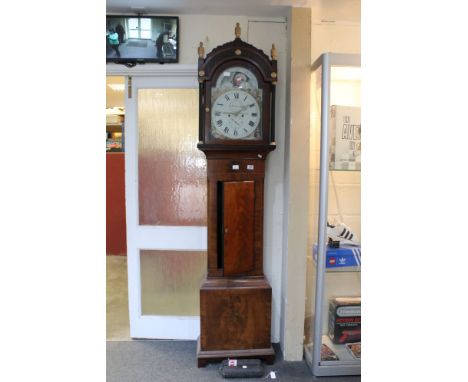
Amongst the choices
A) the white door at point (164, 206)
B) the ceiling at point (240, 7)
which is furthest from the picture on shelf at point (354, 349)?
the ceiling at point (240, 7)

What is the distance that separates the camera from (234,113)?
2006mm

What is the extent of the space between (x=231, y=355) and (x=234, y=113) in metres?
1.51

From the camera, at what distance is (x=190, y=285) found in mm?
2463

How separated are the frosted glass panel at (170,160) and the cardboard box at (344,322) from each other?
109 cm

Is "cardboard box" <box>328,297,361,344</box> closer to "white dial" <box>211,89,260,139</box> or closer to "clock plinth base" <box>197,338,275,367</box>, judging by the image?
"clock plinth base" <box>197,338,275,367</box>

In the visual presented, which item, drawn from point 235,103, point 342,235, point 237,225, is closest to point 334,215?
point 342,235

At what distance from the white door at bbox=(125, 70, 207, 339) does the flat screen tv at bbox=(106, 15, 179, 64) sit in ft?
0.54

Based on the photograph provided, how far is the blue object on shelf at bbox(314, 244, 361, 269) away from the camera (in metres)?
2.04

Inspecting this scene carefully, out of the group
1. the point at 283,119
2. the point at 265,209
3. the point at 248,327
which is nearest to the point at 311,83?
the point at 283,119
